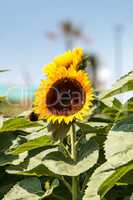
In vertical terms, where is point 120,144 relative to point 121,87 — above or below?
below

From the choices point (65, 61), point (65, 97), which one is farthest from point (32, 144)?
point (65, 61)

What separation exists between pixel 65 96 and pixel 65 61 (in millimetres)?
153

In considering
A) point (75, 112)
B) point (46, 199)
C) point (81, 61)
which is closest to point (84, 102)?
point (75, 112)

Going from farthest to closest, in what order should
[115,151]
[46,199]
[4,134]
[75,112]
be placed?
[4,134], [46,199], [75,112], [115,151]

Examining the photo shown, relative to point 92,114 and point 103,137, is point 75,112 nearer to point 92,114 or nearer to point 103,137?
point 103,137

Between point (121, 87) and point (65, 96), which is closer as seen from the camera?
point (121, 87)

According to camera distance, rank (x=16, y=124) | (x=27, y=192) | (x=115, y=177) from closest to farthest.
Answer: (x=115, y=177) → (x=27, y=192) → (x=16, y=124)

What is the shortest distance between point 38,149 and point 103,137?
0.28 m

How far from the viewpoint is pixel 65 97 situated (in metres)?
2.05

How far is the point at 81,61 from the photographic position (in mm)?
2092

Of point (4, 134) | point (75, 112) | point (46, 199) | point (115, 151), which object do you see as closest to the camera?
point (115, 151)

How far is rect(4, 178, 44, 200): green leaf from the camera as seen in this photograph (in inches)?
81.0

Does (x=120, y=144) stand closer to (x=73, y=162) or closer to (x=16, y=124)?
(x=73, y=162)

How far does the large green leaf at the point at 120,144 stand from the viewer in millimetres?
1637
